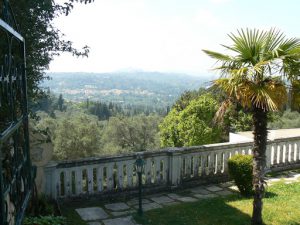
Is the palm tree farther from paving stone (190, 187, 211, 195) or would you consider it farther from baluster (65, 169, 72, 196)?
baluster (65, 169, 72, 196)

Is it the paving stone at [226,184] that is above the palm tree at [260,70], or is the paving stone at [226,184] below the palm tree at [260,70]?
below

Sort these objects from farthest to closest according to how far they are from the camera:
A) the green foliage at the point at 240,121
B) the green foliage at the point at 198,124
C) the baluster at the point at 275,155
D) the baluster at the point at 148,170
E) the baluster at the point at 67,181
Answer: the green foliage at the point at 240,121 < the green foliage at the point at 198,124 < the baluster at the point at 275,155 < the baluster at the point at 148,170 < the baluster at the point at 67,181

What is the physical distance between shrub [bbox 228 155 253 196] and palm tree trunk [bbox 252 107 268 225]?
1710 millimetres

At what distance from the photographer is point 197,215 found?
6.16 metres

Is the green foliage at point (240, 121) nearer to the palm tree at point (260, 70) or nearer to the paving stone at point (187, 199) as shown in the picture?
the paving stone at point (187, 199)

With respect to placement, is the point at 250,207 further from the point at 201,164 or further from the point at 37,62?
the point at 37,62

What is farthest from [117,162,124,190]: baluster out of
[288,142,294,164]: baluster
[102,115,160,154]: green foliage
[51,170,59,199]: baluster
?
[102,115,160,154]: green foliage

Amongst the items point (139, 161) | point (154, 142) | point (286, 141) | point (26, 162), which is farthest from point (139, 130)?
point (26, 162)

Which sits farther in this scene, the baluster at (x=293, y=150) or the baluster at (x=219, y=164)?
the baluster at (x=293, y=150)

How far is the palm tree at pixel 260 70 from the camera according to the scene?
15.9 ft

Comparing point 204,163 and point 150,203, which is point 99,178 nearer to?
point 150,203

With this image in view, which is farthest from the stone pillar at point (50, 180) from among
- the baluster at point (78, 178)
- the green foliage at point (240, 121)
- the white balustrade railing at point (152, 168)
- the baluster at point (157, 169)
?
the green foliage at point (240, 121)

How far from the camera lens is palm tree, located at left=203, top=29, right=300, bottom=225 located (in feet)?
15.9

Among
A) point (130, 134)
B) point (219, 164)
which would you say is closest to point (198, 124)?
point (219, 164)
